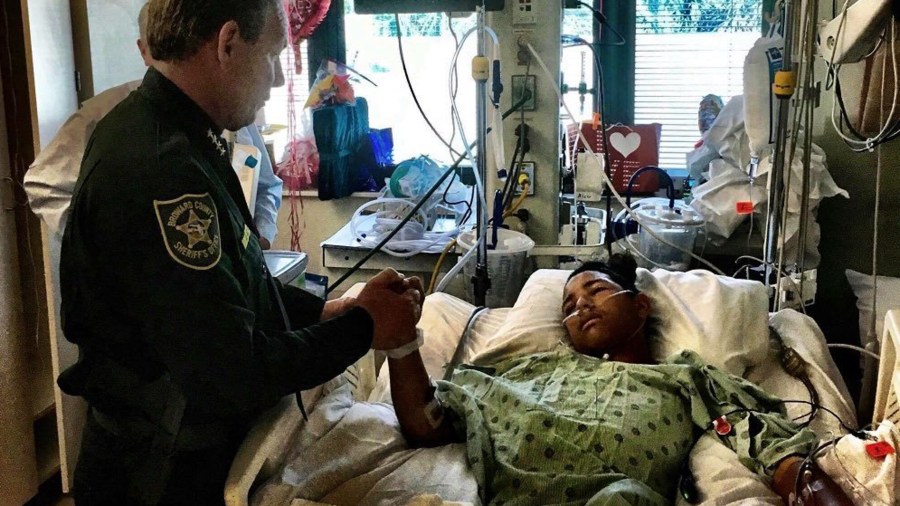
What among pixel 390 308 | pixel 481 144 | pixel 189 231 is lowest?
pixel 390 308

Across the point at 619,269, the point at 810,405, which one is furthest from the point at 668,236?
the point at 810,405

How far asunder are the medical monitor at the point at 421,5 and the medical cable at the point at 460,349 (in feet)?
2.84

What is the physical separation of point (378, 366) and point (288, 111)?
183cm

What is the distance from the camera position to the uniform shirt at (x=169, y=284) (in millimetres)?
1151

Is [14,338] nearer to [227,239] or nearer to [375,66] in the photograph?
[227,239]

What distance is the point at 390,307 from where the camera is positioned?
144cm

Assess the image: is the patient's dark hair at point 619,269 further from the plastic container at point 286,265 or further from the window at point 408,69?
the window at point 408,69

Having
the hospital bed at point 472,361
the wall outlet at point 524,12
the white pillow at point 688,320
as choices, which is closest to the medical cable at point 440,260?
the hospital bed at point 472,361

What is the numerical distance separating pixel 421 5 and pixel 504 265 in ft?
2.72

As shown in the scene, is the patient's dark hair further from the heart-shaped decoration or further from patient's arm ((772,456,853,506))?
the heart-shaped decoration

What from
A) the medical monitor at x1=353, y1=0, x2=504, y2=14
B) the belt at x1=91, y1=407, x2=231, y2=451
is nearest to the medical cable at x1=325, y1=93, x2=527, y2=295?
the medical monitor at x1=353, y1=0, x2=504, y2=14

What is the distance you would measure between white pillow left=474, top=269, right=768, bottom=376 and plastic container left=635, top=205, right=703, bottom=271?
73 centimetres

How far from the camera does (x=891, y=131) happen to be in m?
1.88

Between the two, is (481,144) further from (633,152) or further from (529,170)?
(633,152)
